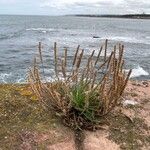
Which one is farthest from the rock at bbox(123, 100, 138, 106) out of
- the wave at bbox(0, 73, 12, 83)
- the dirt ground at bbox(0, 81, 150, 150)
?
the wave at bbox(0, 73, 12, 83)

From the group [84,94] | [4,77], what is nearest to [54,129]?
[84,94]

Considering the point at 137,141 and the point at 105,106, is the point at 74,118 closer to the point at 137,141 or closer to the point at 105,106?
the point at 105,106

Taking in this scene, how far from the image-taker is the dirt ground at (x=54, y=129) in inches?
249

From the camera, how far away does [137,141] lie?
6.64 m

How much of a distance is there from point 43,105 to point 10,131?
0.82 metres

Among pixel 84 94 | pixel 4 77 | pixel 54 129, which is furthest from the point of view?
pixel 4 77

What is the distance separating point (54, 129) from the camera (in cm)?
666

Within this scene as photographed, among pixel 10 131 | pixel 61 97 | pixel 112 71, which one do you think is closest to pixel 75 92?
pixel 61 97

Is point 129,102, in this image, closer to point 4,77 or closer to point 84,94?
point 84,94

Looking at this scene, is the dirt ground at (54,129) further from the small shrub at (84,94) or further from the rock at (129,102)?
the small shrub at (84,94)

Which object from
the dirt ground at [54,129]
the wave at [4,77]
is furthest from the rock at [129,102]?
the wave at [4,77]

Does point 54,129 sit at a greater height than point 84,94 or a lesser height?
lesser

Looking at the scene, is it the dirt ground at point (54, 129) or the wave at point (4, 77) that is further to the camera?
the wave at point (4, 77)

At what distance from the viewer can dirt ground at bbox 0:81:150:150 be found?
20.8ft
